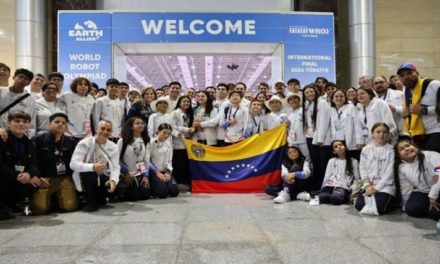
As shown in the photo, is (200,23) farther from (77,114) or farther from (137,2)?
(77,114)

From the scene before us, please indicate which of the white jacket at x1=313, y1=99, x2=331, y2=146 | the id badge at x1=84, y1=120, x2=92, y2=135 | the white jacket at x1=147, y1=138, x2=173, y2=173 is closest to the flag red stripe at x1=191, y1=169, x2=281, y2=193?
the white jacket at x1=147, y1=138, x2=173, y2=173

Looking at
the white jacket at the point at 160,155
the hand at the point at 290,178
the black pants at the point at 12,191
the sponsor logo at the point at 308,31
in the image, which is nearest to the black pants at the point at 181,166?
the white jacket at the point at 160,155

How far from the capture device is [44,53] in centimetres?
1131

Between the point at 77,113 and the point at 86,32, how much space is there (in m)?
5.16

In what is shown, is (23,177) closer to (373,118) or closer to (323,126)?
(323,126)

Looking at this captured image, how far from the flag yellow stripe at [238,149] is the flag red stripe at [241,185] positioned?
0.39 m

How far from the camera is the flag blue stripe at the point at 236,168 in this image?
20.8ft

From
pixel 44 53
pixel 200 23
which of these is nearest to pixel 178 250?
pixel 200 23

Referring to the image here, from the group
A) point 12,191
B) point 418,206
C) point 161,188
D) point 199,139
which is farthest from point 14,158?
point 418,206

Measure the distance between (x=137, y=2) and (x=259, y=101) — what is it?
6.81 meters

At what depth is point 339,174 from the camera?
5414 mm

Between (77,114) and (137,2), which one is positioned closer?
(77,114)

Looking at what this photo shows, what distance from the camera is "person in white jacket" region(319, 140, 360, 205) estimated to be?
530 cm

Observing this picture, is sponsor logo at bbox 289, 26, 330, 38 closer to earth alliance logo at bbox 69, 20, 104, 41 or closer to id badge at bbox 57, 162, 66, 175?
earth alliance logo at bbox 69, 20, 104, 41
